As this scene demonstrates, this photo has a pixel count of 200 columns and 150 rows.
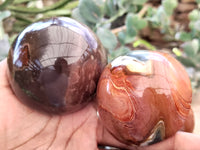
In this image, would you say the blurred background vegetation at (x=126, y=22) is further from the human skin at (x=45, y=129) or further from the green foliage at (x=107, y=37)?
the human skin at (x=45, y=129)

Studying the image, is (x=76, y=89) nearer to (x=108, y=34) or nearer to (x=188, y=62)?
(x=108, y=34)

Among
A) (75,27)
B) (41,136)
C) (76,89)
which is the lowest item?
(41,136)

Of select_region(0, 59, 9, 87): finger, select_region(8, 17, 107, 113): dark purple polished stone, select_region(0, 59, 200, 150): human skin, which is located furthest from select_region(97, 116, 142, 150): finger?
select_region(0, 59, 9, 87): finger

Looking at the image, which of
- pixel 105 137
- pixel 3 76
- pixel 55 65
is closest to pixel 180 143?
pixel 105 137

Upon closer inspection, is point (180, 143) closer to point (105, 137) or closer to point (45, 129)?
point (105, 137)

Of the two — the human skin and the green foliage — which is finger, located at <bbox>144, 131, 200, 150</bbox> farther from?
the green foliage

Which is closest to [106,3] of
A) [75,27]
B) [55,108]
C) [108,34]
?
[108,34]

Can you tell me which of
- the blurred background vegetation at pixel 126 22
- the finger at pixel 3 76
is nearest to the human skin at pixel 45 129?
the finger at pixel 3 76

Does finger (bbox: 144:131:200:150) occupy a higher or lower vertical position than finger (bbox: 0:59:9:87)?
lower
